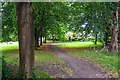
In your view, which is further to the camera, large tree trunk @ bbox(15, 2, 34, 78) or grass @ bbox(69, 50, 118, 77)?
grass @ bbox(69, 50, 118, 77)

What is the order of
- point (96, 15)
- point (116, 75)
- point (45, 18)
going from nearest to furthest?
1. point (96, 15)
2. point (116, 75)
3. point (45, 18)

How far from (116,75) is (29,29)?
465 cm

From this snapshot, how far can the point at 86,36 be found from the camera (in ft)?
12.2

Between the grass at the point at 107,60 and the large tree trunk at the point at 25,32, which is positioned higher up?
the large tree trunk at the point at 25,32

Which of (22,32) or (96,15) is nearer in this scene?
(22,32)

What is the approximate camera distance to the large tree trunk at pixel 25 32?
137 inches

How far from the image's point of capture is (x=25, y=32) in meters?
3.51

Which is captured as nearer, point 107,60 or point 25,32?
point 25,32

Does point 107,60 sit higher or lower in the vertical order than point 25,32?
lower

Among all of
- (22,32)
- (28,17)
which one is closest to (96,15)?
(28,17)

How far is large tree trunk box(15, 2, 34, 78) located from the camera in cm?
349

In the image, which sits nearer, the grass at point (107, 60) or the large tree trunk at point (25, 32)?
the large tree trunk at point (25, 32)

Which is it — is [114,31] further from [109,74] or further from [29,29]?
[29,29]

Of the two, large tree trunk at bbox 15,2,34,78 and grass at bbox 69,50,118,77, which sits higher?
large tree trunk at bbox 15,2,34,78
